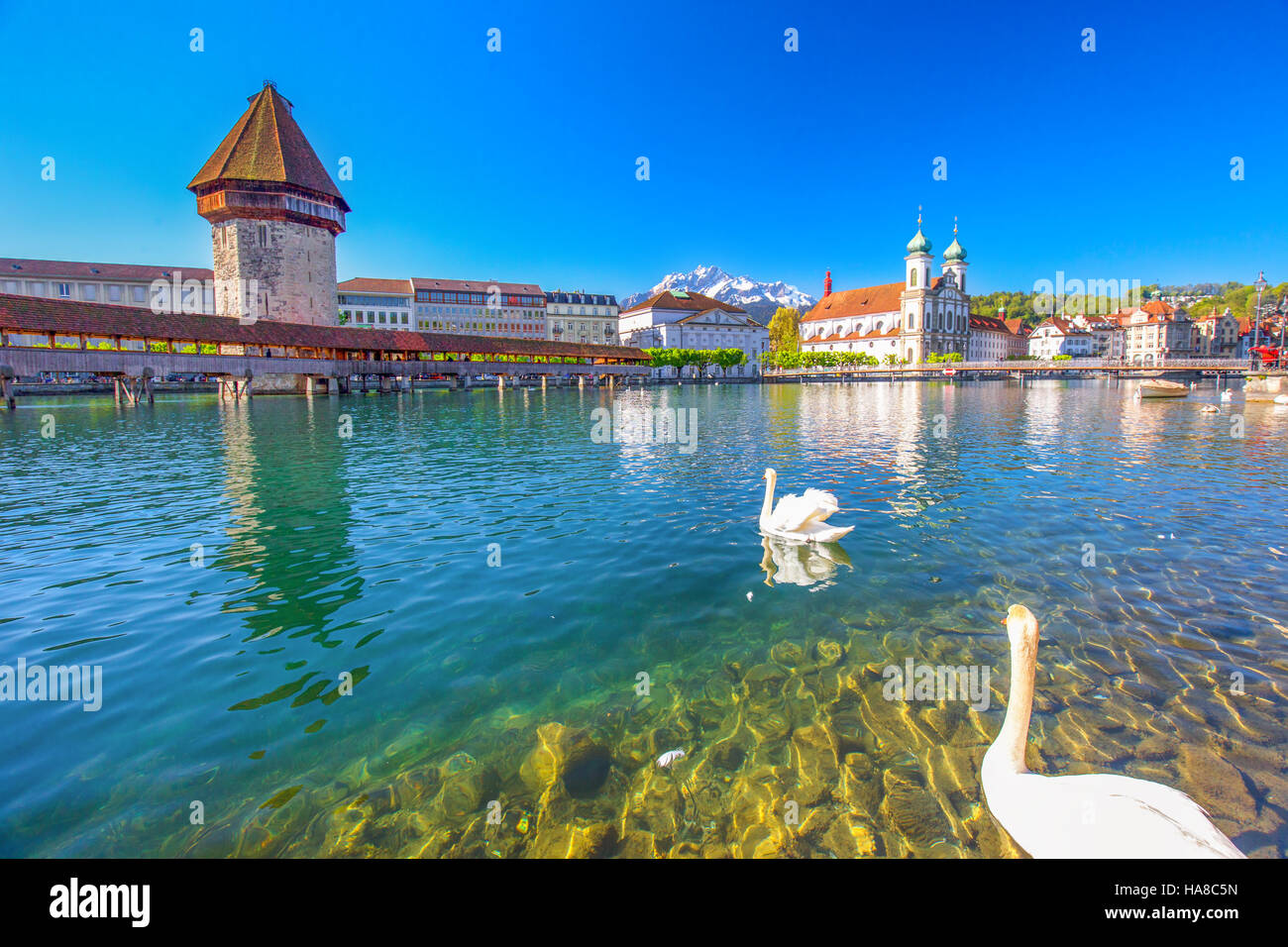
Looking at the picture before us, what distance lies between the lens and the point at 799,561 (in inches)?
337

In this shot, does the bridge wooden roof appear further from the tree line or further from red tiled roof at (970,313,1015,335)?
red tiled roof at (970,313,1015,335)

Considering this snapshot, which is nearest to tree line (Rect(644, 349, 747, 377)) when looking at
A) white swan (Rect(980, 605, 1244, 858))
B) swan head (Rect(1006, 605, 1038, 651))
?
swan head (Rect(1006, 605, 1038, 651))

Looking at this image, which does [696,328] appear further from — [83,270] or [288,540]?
[288,540]

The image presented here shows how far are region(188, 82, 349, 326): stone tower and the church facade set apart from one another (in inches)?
4013

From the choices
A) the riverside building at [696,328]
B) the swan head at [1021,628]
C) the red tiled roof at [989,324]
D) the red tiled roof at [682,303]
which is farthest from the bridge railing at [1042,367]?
the swan head at [1021,628]

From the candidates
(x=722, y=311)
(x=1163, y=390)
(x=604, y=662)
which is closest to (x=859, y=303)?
(x=722, y=311)

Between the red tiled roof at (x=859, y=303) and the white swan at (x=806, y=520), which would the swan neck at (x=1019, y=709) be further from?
the red tiled roof at (x=859, y=303)

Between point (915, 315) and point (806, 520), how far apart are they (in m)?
129

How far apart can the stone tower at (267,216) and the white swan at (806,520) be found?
65.0m
